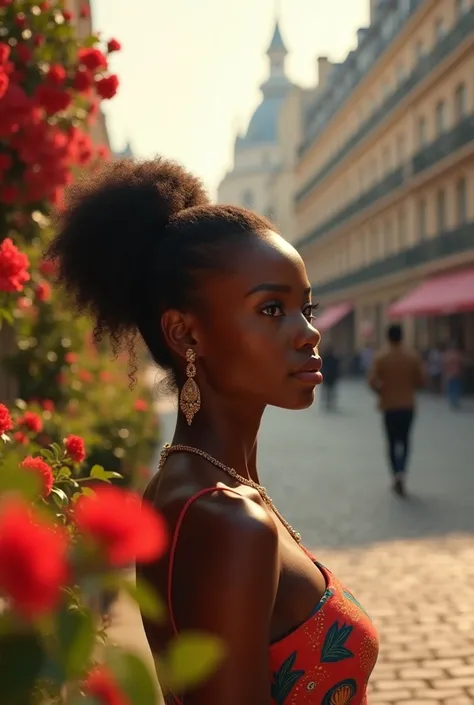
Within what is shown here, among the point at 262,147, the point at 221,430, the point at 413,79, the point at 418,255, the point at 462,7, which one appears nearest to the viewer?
the point at 221,430

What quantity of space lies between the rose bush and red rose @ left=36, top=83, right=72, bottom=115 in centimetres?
417

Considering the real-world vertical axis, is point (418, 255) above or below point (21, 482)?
above

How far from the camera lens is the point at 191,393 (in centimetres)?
166

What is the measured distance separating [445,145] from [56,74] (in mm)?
28292

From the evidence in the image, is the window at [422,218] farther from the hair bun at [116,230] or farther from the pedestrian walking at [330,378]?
the hair bun at [116,230]

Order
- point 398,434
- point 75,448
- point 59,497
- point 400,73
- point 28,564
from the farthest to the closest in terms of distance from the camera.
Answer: point 400,73 < point 398,434 < point 75,448 < point 59,497 < point 28,564

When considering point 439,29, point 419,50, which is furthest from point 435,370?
point 419,50

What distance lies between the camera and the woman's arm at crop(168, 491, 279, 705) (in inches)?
49.0

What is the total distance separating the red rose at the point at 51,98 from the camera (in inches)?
177

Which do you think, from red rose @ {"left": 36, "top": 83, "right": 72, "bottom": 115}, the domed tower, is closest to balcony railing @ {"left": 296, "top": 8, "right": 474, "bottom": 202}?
red rose @ {"left": 36, "top": 83, "right": 72, "bottom": 115}

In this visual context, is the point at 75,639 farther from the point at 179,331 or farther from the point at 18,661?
the point at 179,331

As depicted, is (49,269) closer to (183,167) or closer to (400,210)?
(183,167)

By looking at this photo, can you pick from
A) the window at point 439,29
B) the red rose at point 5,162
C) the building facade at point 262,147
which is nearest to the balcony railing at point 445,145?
the window at point 439,29

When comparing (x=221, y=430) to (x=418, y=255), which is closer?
(x=221, y=430)
